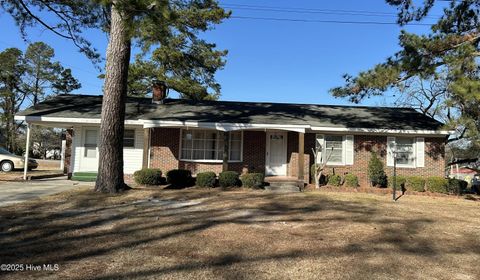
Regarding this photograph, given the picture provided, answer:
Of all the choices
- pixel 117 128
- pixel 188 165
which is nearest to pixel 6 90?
pixel 188 165

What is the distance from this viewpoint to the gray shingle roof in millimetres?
16969

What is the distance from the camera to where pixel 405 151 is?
17.7 metres

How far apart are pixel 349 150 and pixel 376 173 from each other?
4.97ft

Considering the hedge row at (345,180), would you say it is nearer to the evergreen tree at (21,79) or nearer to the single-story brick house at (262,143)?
the single-story brick house at (262,143)

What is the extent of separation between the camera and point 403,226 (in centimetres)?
822

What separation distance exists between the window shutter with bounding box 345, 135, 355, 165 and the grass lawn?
6840 mm

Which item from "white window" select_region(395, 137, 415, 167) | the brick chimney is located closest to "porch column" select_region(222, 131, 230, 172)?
the brick chimney

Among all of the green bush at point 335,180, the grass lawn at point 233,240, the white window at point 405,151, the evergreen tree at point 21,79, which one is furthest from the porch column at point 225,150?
the evergreen tree at point 21,79

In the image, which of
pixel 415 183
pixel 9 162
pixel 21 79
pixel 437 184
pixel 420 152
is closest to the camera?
pixel 437 184

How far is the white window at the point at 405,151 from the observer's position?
1761 cm

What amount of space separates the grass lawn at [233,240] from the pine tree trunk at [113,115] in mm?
1153

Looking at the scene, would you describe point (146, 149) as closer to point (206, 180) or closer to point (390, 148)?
point (206, 180)

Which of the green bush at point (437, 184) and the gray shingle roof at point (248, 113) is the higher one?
the gray shingle roof at point (248, 113)

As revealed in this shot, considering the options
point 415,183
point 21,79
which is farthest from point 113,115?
point 21,79
